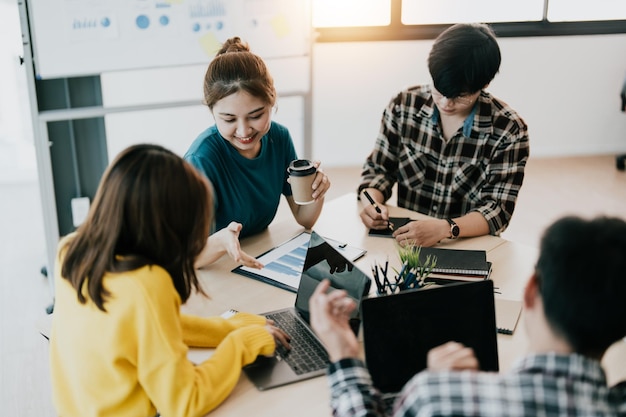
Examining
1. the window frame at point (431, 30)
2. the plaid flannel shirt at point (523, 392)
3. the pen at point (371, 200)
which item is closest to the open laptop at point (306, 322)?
the plaid flannel shirt at point (523, 392)

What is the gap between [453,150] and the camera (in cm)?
221

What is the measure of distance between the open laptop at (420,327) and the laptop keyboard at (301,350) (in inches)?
5.9

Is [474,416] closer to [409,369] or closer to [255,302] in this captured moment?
[409,369]

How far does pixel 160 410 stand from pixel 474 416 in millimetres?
605

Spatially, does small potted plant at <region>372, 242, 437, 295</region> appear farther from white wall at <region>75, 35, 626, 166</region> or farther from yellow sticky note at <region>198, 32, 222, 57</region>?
white wall at <region>75, 35, 626, 166</region>

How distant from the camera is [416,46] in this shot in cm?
450

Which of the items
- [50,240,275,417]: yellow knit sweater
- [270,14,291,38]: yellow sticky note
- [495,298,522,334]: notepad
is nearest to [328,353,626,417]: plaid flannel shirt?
[50,240,275,417]: yellow knit sweater

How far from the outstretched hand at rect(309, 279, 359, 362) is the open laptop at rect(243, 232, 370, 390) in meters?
0.20

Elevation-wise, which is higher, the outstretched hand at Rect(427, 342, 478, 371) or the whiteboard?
the whiteboard

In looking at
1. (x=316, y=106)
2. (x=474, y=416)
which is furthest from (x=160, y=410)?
(x=316, y=106)

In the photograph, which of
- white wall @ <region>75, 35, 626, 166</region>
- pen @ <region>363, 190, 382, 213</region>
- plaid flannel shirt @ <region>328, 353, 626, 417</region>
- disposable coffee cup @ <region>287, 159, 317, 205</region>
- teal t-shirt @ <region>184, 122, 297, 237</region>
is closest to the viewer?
plaid flannel shirt @ <region>328, 353, 626, 417</region>

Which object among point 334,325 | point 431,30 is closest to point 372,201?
point 334,325

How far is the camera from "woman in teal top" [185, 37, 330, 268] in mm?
1852

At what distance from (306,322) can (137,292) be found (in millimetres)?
474
